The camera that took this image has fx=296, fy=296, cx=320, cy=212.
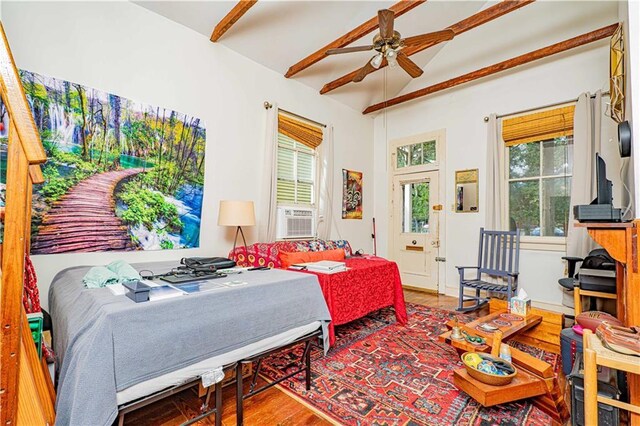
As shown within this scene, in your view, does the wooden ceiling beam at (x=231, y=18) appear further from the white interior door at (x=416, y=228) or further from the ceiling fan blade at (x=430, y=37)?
the white interior door at (x=416, y=228)

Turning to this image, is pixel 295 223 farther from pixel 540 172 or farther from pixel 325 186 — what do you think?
pixel 540 172

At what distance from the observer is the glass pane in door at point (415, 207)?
5.02 meters

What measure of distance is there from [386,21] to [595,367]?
265cm

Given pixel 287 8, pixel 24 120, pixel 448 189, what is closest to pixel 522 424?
pixel 24 120

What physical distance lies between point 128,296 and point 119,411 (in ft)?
1.58

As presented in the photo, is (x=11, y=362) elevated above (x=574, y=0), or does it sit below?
below

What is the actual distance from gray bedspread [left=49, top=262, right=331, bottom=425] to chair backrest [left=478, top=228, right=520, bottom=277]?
3071 mm

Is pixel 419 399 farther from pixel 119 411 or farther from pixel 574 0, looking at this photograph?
pixel 574 0

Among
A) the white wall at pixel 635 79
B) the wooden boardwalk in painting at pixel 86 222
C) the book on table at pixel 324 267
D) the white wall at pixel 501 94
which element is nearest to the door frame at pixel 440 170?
the white wall at pixel 501 94

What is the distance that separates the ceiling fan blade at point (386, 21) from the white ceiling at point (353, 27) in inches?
48.0

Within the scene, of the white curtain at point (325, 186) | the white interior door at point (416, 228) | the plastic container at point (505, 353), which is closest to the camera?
the plastic container at point (505, 353)

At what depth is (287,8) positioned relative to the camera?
3.26 metres

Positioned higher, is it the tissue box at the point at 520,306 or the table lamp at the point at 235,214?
the table lamp at the point at 235,214

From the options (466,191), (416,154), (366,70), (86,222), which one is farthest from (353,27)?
(86,222)
